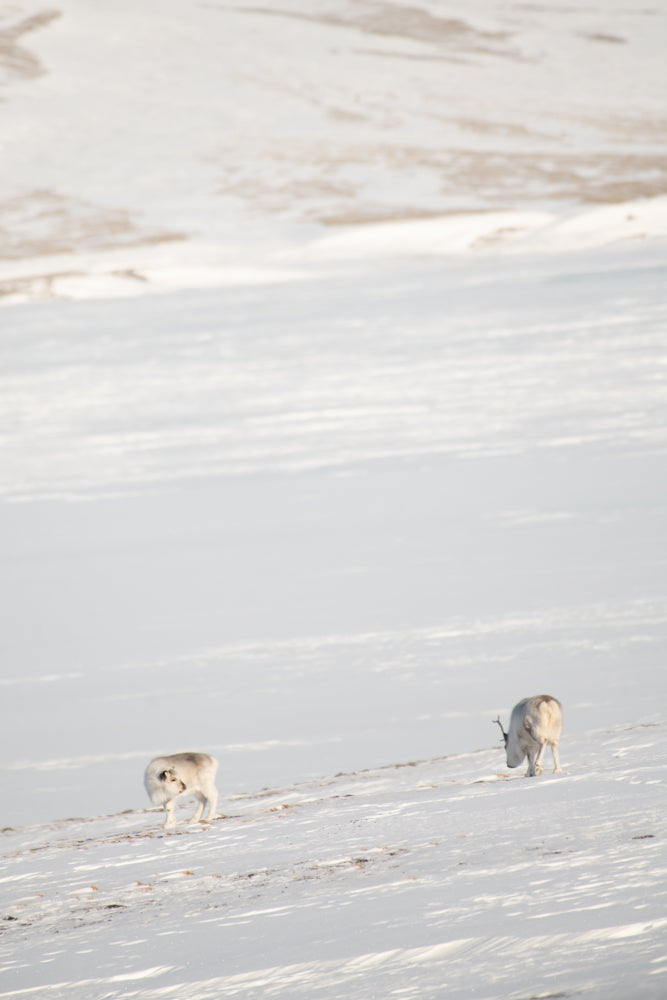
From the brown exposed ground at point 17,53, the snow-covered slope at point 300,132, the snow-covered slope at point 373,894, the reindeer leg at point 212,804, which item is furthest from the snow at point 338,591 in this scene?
the brown exposed ground at point 17,53

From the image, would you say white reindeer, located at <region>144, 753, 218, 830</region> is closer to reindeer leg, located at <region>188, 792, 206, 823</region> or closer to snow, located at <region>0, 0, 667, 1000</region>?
reindeer leg, located at <region>188, 792, 206, 823</region>

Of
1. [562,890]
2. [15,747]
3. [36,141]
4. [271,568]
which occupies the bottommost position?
[562,890]

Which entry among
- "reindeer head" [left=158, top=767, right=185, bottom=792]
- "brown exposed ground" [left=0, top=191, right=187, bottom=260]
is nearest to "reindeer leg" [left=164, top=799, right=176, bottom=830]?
"reindeer head" [left=158, top=767, right=185, bottom=792]

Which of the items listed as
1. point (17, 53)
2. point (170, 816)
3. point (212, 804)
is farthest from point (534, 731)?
point (17, 53)

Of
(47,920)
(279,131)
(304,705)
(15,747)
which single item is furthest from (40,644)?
(279,131)

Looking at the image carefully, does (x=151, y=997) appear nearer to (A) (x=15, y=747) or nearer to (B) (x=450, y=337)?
(A) (x=15, y=747)

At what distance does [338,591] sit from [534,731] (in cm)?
330

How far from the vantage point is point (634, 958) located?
7.86 feet

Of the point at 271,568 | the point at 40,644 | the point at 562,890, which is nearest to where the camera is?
the point at 562,890

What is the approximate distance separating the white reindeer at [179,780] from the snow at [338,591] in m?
0.13

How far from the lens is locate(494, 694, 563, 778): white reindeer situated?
157 inches

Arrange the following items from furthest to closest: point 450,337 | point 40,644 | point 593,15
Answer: point 593,15 < point 450,337 < point 40,644

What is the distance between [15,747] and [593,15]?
39727 millimetres

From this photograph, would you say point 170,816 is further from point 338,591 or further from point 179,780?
point 338,591
